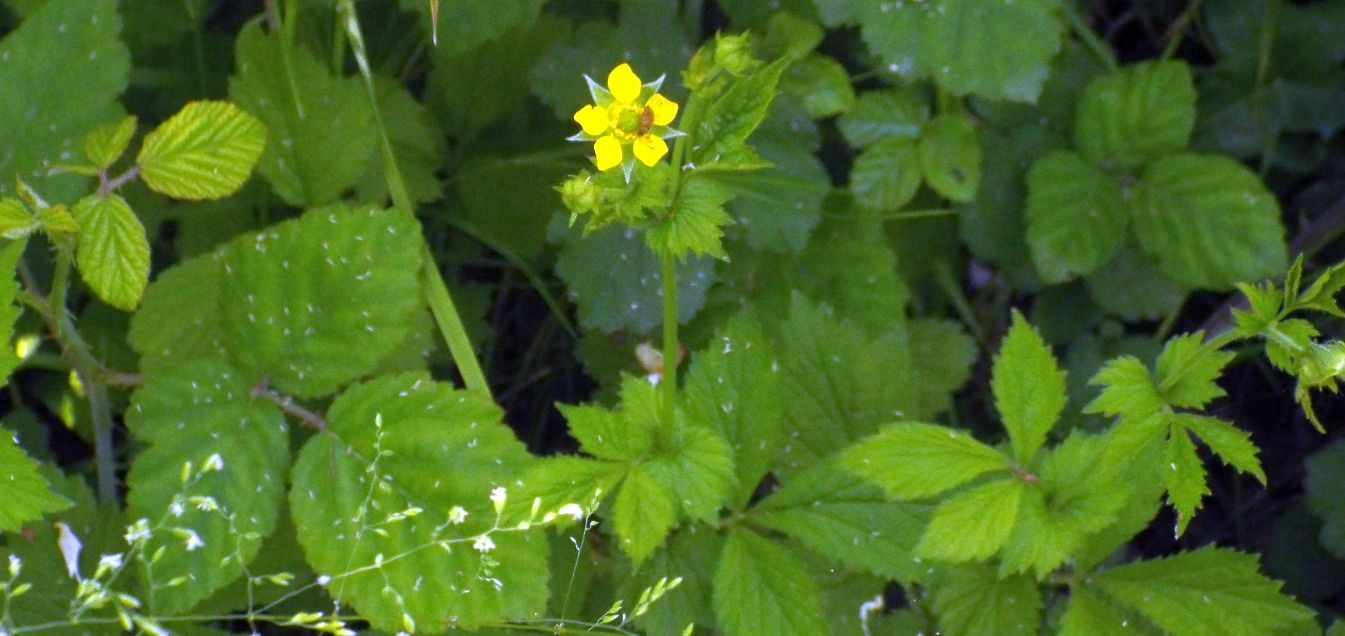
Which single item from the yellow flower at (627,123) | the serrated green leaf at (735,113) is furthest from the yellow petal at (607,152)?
the serrated green leaf at (735,113)

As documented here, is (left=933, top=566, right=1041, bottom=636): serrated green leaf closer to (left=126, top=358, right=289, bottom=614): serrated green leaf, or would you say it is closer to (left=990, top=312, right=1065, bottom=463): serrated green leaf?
(left=990, top=312, right=1065, bottom=463): serrated green leaf

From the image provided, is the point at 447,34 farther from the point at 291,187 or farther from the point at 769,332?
the point at 769,332

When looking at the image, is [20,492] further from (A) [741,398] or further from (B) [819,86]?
(B) [819,86]

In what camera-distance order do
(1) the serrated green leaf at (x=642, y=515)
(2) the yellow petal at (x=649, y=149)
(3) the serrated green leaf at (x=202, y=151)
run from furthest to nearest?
(3) the serrated green leaf at (x=202, y=151)
(1) the serrated green leaf at (x=642, y=515)
(2) the yellow petal at (x=649, y=149)

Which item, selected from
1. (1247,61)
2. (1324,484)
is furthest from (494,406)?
(1247,61)

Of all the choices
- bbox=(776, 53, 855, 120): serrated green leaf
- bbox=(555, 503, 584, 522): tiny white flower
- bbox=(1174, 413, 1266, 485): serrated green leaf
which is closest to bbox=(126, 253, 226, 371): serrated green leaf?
bbox=(555, 503, 584, 522): tiny white flower

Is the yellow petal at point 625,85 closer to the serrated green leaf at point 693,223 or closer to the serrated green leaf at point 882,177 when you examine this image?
the serrated green leaf at point 693,223

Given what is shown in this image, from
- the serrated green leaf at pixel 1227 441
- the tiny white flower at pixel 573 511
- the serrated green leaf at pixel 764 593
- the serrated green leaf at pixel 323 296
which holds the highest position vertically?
the serrated green leaf at pixel 323 296
